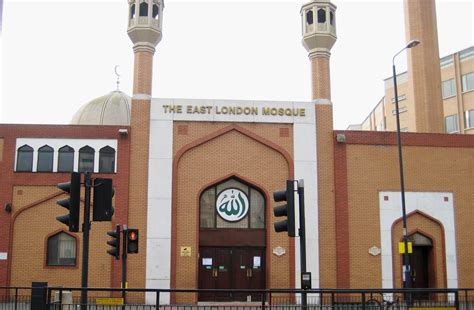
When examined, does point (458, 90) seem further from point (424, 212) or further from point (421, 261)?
point (421, 261)

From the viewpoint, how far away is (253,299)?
24.3 meters

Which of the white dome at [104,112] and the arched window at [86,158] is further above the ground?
the white dome at [104,112]

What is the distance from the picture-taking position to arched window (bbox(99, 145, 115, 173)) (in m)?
27.4

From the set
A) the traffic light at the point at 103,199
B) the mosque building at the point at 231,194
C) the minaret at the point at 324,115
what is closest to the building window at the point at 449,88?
the mosque building at the point at 231,194

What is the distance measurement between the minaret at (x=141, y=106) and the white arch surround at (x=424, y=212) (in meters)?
10.2

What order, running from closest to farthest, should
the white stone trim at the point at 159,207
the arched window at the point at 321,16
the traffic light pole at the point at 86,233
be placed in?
the traffic light pole at the point at 86,233 < the white stone trim at the point at 159,207 < the arched window at the point at 321,16

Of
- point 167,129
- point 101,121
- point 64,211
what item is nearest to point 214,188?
point 167,129

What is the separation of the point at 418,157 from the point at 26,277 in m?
17.6

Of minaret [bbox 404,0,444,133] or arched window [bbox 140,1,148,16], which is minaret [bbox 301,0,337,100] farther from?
minaret [bbox 404,0,444,133]

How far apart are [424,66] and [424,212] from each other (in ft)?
37.1

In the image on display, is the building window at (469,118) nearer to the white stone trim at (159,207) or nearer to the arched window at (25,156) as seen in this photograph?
the white stone trim at (159,207)

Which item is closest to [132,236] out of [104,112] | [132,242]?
[132,242]

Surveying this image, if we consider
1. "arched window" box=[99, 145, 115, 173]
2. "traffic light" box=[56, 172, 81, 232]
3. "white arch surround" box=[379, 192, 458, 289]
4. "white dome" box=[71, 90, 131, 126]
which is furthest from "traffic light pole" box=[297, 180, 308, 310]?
"white dome" box=[71, 90, 131, 126]

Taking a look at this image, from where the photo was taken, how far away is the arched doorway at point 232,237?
27.1 meters
